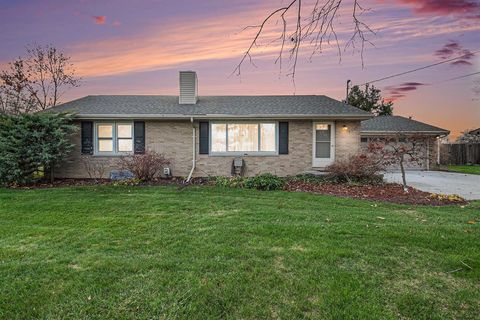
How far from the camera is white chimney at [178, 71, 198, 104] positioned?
1383 centimetres

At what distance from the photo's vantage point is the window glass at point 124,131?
12.6 metres

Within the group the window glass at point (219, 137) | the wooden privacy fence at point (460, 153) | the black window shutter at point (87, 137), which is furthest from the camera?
the wooden privacy fence at point (460, 153)

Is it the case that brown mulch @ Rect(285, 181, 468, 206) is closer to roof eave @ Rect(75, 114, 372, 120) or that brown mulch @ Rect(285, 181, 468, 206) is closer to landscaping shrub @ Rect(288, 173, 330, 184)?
landscaping shrub @ Rect(288, 173, 330, 184)

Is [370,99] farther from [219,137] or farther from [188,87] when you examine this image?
Answer: [219,137]

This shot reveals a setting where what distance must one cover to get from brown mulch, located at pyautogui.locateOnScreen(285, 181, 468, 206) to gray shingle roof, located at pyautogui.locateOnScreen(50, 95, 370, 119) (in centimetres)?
317

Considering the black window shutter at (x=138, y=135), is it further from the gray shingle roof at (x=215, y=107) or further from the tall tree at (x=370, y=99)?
the tall tree at (x=370, y=99)

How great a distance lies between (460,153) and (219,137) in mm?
22009

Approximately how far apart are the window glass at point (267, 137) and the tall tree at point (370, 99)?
74.2 feet

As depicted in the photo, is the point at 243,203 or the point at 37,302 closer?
the point at 37,302

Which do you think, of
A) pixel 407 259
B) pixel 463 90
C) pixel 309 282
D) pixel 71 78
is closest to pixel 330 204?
pixel 407 259

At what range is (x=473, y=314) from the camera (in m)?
2.66

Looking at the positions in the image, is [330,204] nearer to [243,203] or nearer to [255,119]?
[243,203]

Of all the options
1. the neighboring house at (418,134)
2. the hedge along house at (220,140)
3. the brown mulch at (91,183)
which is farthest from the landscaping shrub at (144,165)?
the neighboring house at (418,134)

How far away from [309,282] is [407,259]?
1.59m
